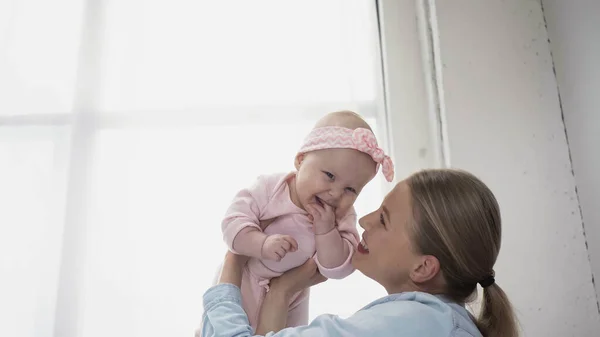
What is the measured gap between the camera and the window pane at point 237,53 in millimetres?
2061

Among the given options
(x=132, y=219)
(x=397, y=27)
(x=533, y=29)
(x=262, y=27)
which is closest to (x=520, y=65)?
(x=533, y=29)

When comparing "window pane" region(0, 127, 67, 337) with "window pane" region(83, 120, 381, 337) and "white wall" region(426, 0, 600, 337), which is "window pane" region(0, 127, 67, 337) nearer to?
"window pane" region(83, 120, 381, 337)

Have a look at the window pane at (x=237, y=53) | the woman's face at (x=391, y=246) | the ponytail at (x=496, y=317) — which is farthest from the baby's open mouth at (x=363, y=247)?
the window pane at (x=237, y=53)

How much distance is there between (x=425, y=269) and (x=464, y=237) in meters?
0.12

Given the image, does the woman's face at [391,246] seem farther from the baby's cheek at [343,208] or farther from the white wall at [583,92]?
the white wall at [583,92]

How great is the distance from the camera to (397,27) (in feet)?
6.57

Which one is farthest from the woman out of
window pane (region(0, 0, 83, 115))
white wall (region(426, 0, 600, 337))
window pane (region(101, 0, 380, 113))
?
window pane (region(0, 0, 83, 115))

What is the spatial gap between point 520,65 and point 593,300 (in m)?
0.89

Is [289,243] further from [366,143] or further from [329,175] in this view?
[366,143]

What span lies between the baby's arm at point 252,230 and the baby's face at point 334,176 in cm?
14

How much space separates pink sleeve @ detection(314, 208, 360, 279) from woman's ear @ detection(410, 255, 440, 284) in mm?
198

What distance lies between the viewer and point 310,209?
1.22 metres

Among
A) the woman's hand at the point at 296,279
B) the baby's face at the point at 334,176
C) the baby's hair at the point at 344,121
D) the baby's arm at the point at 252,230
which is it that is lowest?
the woman's hand at the point at 296,279

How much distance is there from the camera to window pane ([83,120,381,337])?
1827 mm
